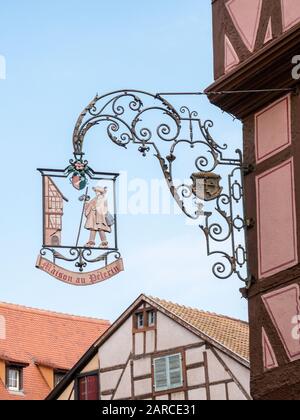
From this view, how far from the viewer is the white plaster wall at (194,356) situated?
24.1 meters

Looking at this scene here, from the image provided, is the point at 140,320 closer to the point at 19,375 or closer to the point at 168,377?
the point at 168,377

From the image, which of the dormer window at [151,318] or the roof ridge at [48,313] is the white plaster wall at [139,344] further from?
the roof ridge at [48,313]

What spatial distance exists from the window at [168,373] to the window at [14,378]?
5819mm

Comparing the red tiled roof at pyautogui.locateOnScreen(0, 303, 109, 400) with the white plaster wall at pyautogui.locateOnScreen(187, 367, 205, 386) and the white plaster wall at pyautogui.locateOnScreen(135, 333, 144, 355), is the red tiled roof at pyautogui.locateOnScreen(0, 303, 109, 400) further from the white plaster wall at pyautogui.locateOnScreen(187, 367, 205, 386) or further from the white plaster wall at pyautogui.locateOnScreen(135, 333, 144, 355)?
the white plaster wall at pyautogui.locateOnScreen(187, 367, 205, 386)

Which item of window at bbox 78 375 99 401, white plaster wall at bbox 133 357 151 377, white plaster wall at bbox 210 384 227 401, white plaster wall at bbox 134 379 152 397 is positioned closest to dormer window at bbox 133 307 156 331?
white plaster wall at bbox 133 357 151 377

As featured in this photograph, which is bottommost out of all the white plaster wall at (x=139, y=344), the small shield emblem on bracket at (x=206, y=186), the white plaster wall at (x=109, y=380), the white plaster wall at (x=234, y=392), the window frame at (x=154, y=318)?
the small shield emblem on bracket at (x=206, y=186)

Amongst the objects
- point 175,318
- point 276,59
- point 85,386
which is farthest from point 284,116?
point 85,386

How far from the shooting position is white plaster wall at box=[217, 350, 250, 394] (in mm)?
23016

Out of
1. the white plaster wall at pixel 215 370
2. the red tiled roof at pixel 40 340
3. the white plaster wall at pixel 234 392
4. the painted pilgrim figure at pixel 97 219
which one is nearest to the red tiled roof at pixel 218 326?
the white plaster wall at pixel 215 370

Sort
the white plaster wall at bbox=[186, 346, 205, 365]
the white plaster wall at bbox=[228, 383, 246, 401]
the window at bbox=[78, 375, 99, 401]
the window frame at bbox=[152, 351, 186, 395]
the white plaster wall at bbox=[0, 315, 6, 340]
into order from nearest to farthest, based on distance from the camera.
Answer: the white plaster wall at bbox=[228, 383, 246, 401] < the white plaster wall at bbox=[186, 346, 205, 365] < the window frame at bbox=[152, 351, 186, 395] < the window at bbox=[78, 375, 99, 401] < the white plaster wall at bbox=[0, 315, 6, 340]

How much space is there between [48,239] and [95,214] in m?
0.43

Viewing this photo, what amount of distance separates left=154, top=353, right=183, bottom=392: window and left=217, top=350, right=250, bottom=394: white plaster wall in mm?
1116

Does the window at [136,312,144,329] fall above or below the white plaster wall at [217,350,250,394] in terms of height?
above
